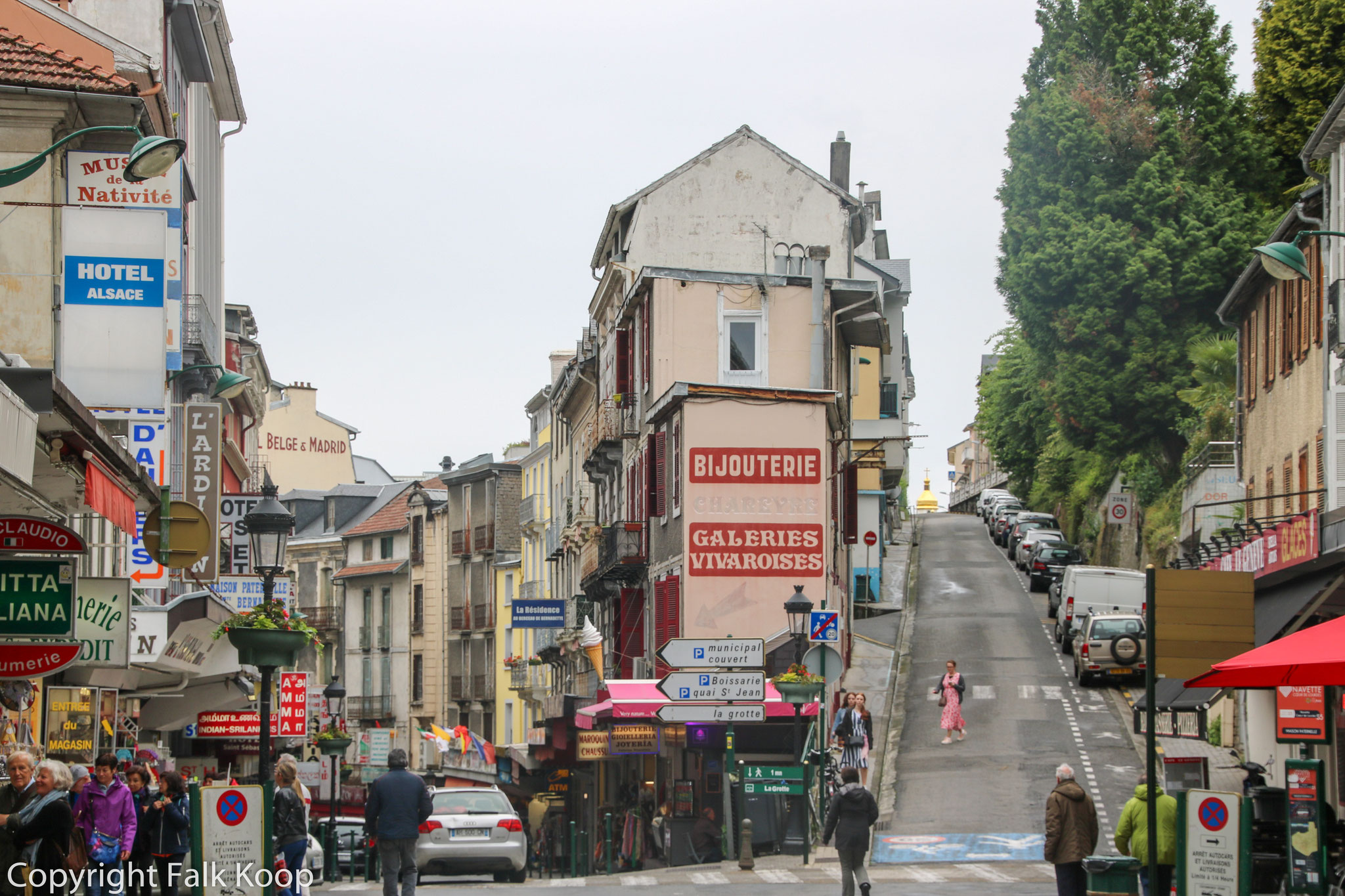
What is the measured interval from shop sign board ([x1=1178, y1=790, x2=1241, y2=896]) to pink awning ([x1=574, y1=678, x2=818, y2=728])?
45.8ft

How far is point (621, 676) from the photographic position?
134 feet

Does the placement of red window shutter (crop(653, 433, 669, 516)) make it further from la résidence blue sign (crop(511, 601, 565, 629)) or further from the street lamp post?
the street lamp post

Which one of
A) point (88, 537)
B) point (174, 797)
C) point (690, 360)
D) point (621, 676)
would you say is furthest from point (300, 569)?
point (174, 797)

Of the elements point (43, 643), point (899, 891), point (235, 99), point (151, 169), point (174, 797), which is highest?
point (235, 99)

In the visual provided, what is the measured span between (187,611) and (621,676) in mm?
20766

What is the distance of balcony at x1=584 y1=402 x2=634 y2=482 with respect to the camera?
4112cm

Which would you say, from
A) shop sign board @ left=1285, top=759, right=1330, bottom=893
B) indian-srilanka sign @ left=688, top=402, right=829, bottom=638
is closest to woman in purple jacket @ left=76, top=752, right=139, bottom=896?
shop sign board @ left=1285, top=759, right=1330, bottom=893

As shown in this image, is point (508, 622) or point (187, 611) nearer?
point (187, 611)

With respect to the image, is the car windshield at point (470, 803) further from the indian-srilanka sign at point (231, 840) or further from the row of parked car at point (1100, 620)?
the row of parked car at point (1100, 620)

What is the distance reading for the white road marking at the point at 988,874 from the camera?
19438 mm

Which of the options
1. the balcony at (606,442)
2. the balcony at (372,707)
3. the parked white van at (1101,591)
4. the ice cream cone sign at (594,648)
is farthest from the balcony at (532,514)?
the parked white van at (1101,591)

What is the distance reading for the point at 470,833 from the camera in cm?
2189

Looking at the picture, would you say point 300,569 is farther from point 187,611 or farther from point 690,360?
point 187,611

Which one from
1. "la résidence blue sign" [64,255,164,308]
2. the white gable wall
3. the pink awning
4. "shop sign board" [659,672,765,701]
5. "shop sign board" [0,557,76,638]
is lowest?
the pink awning
